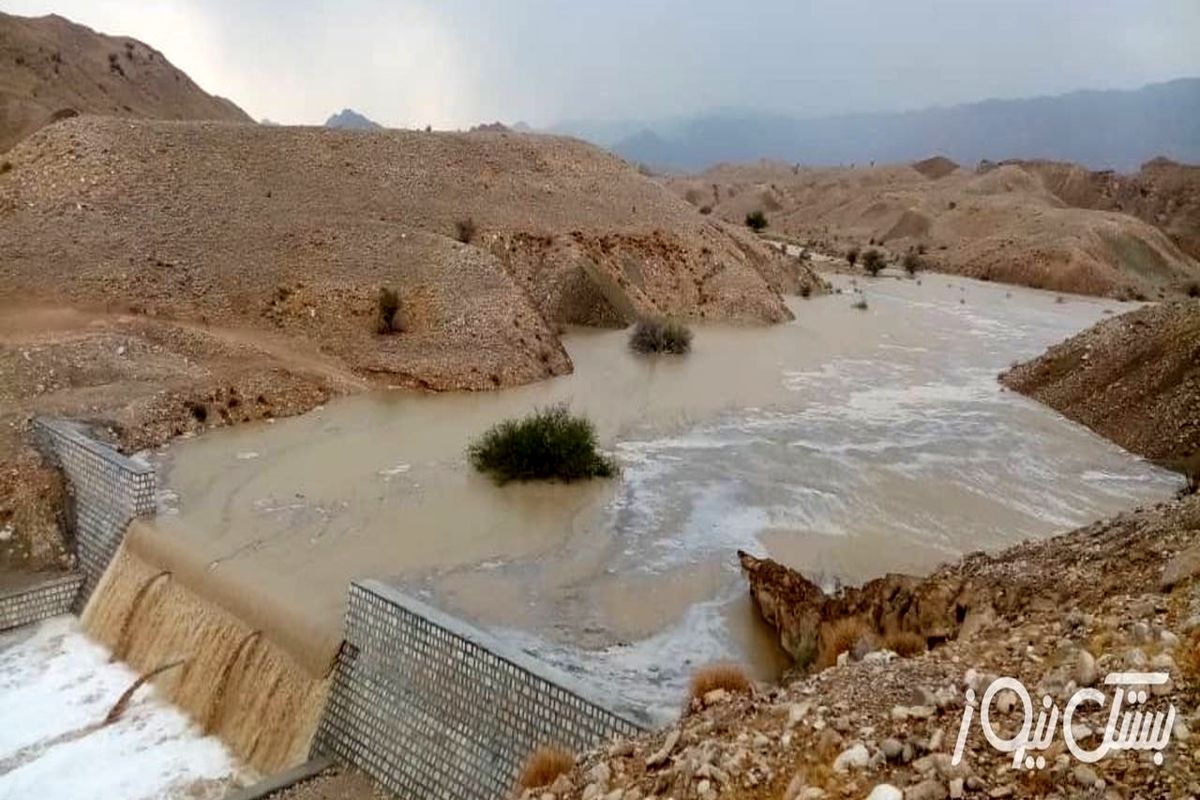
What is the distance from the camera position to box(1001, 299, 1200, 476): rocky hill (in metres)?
15.4

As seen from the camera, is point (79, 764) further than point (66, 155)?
No

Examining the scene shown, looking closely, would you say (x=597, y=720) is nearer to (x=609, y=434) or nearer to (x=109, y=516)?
(x=109, y=516)

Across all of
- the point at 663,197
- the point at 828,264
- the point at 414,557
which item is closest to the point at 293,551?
the point at 414,557

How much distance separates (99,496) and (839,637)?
9.18 metres

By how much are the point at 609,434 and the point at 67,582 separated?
25.6 ft

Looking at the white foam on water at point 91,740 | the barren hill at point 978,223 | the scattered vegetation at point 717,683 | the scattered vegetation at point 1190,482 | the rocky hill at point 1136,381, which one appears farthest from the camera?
the barren hill at point 978,223

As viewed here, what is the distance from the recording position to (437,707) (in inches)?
328

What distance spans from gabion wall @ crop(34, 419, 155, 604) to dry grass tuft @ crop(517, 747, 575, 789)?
7724 millimetres

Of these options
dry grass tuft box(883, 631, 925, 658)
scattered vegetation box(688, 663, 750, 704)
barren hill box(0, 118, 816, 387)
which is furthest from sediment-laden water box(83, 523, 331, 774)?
barren hill box(0, 118, 816, 387)

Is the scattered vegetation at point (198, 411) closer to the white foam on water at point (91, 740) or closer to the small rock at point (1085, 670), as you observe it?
the white foam on water at point (91, 740)

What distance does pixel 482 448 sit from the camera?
48.1ft

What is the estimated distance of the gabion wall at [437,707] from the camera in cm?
746

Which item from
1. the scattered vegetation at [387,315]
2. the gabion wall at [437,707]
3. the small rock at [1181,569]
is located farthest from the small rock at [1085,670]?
the scattered vegetation at [387,315]

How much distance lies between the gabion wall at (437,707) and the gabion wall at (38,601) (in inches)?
196
